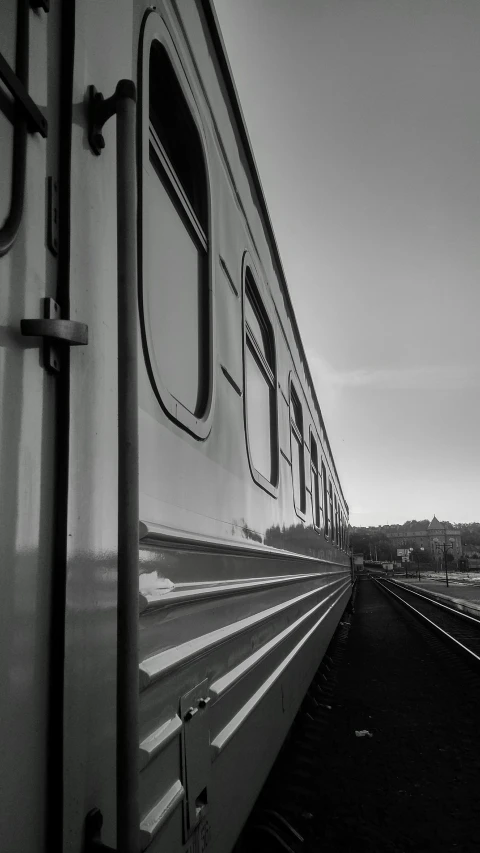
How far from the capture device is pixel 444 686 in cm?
739

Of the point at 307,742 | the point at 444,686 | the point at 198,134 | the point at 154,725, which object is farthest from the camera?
the point at 444,686

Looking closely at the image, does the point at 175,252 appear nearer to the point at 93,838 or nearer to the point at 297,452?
the point at 93,838

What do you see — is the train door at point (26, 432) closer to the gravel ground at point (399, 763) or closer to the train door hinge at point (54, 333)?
the train door hinge at point (54, 333)

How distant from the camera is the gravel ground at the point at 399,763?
3357 millimetres

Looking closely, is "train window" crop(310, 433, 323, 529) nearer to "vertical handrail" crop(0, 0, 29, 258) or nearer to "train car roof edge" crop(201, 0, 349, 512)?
"train car roof edge" crop(201, 0, 349, 512)

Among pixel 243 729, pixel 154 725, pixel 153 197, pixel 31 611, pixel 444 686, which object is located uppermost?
pixel 153 197

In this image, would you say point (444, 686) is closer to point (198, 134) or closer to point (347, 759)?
point (347, 759)

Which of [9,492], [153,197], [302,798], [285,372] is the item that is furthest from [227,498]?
[302,798]

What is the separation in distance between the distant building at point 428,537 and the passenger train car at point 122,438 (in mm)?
146861

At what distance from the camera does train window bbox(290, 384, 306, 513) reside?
14.3 ft

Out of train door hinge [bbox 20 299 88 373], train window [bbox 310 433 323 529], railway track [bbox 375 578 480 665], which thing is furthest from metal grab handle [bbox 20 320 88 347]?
railway track [bbox 375 578 480 665]

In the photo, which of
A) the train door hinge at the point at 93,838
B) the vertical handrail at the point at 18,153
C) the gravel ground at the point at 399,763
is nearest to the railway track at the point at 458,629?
the gravel ground at the point at 399,763

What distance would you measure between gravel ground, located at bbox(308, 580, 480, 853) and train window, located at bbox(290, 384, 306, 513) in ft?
5.75

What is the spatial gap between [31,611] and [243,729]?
163 cm
